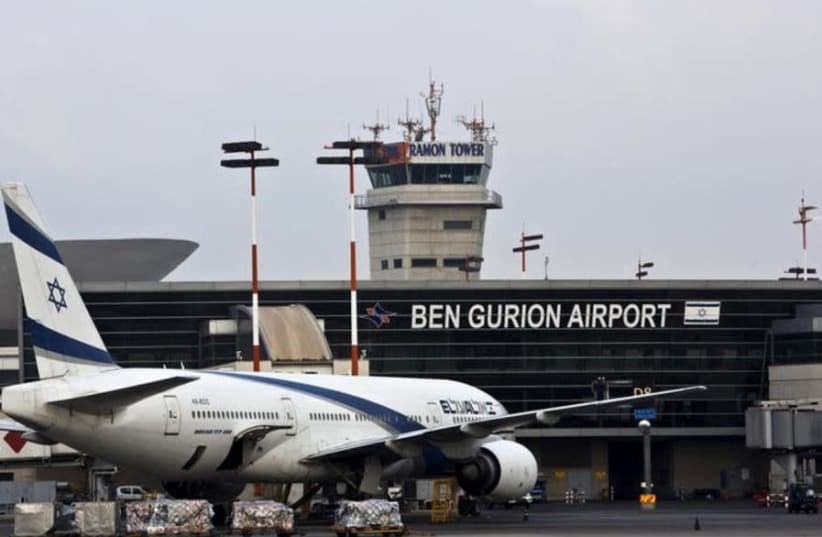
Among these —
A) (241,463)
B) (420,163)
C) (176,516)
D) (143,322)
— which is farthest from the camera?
(420,163)

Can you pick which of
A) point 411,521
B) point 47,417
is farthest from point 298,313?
point 47,417

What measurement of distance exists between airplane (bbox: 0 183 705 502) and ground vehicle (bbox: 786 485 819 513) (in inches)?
463

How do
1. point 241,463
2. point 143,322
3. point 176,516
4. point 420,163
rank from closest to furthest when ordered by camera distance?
point 176,516 < point 241,463 < point 143,322 < point 420,163

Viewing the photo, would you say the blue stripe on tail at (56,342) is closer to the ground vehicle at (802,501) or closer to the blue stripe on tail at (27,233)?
the blue stripe on tail at (27,233)

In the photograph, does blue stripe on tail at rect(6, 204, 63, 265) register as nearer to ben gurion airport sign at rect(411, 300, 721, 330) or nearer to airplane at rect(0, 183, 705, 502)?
airplane at rect(0, 183, 705, 502)

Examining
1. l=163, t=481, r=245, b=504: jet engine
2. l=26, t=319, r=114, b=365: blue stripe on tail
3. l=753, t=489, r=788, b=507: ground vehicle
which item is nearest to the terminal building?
l=753, t=489, r=788, b=507: ground vehicle

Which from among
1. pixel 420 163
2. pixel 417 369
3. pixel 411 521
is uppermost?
pixel 420 163

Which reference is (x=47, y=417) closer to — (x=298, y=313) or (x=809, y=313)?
(x=298, y=313)

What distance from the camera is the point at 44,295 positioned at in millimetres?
44688

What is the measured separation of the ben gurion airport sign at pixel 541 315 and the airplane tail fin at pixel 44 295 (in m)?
58.0

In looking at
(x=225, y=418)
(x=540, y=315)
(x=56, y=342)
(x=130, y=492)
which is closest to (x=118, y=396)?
(x=56, y=342)

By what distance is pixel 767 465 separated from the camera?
339ft

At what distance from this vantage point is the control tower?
147250mm

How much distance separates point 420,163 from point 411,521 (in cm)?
9285
